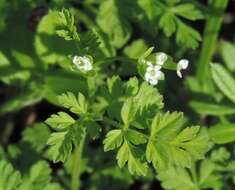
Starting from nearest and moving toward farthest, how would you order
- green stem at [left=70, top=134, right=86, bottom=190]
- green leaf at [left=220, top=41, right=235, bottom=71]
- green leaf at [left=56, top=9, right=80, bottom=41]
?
green leaf at [left=56, top=9, right=80, bottom=41]
green stem at [left=70, top=134, right=86, bottom=190]
green leaf at [left=220, top=41, right=235, bottom=71]

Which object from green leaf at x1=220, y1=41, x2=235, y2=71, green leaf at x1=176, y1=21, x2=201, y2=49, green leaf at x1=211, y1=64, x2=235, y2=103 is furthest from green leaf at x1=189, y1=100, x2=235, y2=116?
green leaf at x1=176, y1=21, x2=201, y2=49

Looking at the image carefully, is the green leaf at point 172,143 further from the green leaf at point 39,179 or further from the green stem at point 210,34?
the green stem at point 210,34

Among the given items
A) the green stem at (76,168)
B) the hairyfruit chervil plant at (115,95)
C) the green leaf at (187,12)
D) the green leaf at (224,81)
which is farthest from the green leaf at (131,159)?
the green leaf at (187,12)

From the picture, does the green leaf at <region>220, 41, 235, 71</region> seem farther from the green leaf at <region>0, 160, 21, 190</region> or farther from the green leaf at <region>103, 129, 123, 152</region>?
the green leaf at <region>0, 160, 21, 190</region>

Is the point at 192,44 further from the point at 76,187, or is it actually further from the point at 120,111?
the point at 76,187

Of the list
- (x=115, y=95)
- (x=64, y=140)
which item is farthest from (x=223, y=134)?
(x=64, y=140)

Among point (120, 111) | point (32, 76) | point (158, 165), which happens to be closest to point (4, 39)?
point (32, 76)
